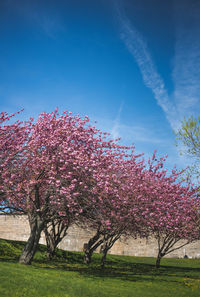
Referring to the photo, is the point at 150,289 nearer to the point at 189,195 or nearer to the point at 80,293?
the point at 80,293

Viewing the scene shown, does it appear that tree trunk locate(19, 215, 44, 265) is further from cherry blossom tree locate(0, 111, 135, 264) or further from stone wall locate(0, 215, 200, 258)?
stone wall locate(0, 215, 200, 258)

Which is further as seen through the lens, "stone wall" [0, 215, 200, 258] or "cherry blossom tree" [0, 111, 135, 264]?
"stone wall" [0, 215, 200, 258]

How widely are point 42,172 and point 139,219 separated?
7602mm

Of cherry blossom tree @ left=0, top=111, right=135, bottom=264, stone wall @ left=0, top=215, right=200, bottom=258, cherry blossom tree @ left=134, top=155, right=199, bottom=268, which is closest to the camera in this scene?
cherry blossom tree @ left=0, top=111, right=135, bottom=264

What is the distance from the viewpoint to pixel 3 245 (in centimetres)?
2769

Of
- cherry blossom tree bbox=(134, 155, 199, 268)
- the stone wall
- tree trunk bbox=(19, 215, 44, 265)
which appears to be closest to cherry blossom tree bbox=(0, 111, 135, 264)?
tree trunk bbox=(19, 215, 44, 265)

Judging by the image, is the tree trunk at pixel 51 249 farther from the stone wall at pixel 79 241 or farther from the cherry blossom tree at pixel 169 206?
the stone wall at pixel 79 241

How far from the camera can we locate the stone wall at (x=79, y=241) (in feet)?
133

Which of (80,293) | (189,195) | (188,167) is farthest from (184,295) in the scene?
(189,195)

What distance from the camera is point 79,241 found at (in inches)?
1614

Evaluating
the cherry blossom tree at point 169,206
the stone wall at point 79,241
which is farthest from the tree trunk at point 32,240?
the stone wall at point 79,241

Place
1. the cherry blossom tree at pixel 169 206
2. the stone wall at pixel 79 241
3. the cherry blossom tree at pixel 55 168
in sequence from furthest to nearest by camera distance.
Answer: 1. the stone wall at pixel 79 241
2. the cherry blossom tree at pixel 169 206
3. the cherry blossom tree at pixel 55 168

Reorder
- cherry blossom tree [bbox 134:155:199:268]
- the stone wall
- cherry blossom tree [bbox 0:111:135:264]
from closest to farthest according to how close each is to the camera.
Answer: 1. cherry blossom tree [bbox 0:111:135:264]
2. cherry blossom tree [bbox 134:155:199:268]
3. the stone wall

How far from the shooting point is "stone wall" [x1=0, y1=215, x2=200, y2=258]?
40.5m
